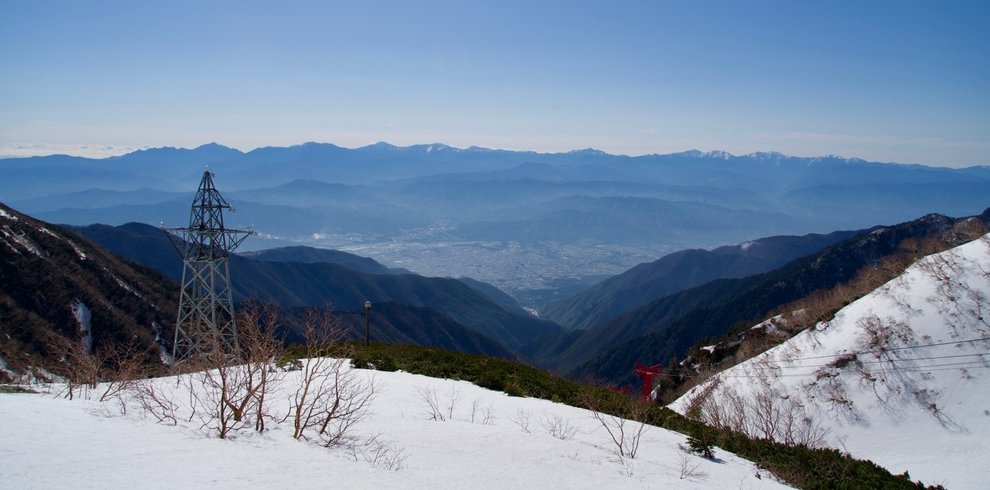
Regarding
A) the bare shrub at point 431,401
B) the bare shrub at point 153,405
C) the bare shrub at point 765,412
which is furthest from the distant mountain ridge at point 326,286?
the bare shrub at point 153,405

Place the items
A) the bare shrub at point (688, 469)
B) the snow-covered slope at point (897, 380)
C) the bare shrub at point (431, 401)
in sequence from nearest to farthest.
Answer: the bare shrub at point (688, 469), the bare shrub at point (431, 401), the snow-covered slope at point (897, 380)

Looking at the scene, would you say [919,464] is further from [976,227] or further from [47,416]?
[976,227]

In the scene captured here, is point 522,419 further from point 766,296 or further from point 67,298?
point 766,296

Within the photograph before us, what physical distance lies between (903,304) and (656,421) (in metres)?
21.5

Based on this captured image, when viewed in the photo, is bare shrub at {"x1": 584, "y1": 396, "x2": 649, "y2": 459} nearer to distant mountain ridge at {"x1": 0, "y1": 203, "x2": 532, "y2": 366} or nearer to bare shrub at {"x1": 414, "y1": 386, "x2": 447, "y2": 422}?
bare shrub at {"x1": 414, "y1": 386, "x2": 447, "y2": 422}

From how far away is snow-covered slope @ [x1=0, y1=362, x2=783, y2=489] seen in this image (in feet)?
28.0

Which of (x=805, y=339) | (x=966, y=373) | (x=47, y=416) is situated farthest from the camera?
(x=805, y=339)

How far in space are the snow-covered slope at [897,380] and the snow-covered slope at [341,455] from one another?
9541 millimetres

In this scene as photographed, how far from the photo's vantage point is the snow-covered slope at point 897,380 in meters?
22.8

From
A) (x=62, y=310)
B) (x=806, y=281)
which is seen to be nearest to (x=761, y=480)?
(x=62, y=310)

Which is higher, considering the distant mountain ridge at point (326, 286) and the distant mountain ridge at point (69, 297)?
the distant mountain ridge at point (69, 297)

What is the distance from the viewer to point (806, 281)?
4454 inches

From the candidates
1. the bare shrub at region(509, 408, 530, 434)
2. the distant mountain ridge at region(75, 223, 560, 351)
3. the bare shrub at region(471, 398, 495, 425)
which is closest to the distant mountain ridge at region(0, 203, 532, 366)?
the bare shrub at region(471, 398, 495, 425)

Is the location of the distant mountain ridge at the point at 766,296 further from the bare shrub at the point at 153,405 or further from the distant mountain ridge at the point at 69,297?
the bare shrub at the point at 153,405
